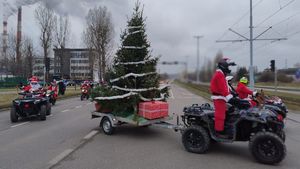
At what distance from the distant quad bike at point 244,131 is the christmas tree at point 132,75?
2.31 m

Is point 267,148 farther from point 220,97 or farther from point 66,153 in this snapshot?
point 66,153

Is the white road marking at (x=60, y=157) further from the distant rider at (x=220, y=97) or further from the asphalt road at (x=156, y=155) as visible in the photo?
the distant rider at (x=220, y=97)

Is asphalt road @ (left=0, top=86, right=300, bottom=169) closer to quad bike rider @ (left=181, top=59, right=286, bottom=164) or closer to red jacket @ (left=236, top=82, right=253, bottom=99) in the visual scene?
quad bike rider @ (left=181, top=59, right=286, bottom=164)

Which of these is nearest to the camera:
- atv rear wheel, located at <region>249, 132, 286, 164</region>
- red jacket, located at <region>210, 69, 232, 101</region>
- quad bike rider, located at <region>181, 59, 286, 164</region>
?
atv rear wheel, located at <region>249, 132, 286, 164</region>

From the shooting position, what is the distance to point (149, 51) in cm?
1033

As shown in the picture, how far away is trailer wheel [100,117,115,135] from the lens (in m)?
9.36

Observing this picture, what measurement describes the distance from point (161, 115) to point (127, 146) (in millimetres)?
1716

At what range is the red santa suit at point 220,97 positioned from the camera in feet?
22.4

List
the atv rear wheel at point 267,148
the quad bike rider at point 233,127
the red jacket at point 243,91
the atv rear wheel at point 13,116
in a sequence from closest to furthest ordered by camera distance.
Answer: the atv rear wheel at point 267,148 → the quad bike rider at point 233,127 → the red jacket at point 243,91 → the atv rear wheel at point 13,116

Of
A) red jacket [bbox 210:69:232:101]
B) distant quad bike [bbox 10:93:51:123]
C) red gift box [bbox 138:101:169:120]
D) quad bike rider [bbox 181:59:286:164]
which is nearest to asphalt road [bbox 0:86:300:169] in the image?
quad bike rider [bbox 181:59:286:164]

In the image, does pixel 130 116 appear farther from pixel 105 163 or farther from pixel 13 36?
pixel 13 36

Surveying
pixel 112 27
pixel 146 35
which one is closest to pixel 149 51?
pixel 146 35

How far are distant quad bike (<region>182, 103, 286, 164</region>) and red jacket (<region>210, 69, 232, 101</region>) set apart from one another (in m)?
0.29

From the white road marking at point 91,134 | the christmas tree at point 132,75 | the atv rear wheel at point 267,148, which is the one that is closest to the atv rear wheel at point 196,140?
the atv rear wheel at point 267,148
